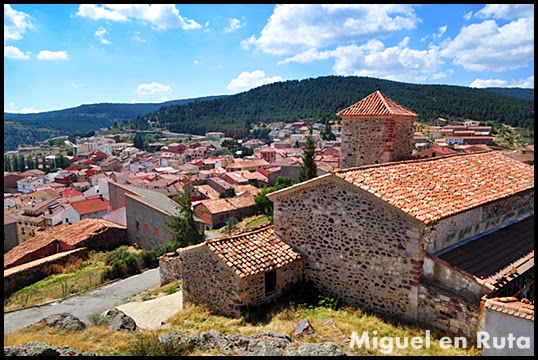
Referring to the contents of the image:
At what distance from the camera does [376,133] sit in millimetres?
15227

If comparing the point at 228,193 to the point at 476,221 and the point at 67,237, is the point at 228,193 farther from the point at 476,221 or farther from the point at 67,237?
the point at 476,221

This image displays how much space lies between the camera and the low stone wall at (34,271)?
2136 centimetres

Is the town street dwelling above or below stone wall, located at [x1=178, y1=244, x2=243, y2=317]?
below

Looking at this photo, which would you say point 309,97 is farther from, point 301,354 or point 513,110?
point 301,354

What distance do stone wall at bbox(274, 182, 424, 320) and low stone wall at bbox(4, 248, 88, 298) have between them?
17.3 meters

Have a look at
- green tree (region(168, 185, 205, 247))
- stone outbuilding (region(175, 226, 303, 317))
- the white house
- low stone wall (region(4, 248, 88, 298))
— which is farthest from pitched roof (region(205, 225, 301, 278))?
the white house

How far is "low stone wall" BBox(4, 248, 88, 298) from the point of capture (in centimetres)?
2136

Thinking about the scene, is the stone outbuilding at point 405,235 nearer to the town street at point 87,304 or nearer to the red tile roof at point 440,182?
the red tile roof at point 440,182

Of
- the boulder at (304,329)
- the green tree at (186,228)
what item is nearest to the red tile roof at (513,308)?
the boulder at (304,329)

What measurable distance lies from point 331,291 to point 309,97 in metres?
182

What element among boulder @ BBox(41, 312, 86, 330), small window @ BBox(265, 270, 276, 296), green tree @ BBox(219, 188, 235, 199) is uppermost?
small window @ BBox(265, 270, 276, 296)

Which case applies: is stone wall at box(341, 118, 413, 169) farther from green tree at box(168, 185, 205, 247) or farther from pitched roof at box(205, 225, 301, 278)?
green tree at box(168, 185, 205, 247)

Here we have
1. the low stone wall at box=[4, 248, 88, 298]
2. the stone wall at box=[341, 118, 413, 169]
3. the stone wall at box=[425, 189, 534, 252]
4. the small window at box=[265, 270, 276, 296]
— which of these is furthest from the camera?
the low stone wall at box=[4, 248, 88, 298]

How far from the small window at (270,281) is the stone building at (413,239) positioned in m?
1.11
